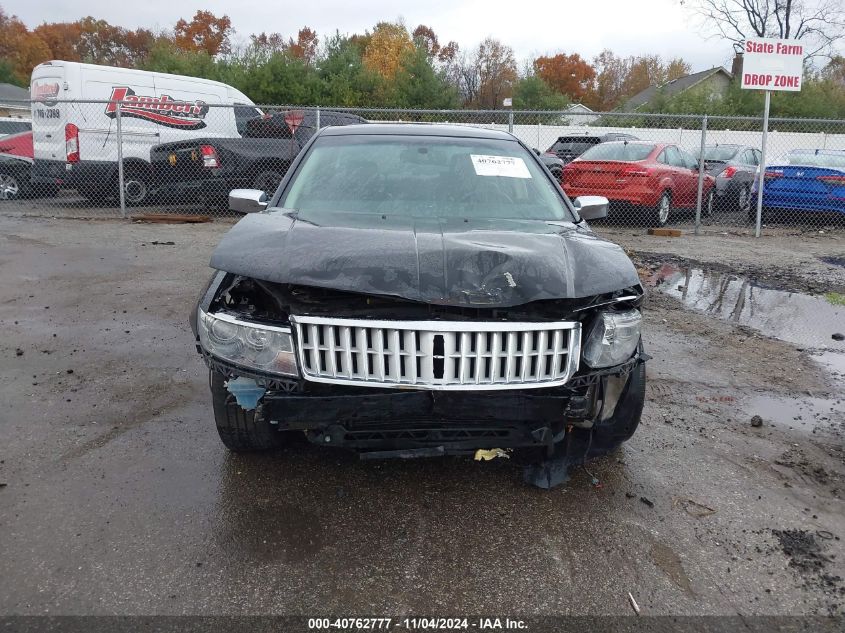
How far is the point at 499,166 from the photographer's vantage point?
4.00 m

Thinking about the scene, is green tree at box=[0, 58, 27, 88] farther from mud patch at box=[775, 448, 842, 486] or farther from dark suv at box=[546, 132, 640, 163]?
mud patch at box=[775, 448, 842, 486]

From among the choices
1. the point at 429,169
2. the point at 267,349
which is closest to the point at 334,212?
the point at 429,169

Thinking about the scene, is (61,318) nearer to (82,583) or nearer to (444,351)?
(82,583)

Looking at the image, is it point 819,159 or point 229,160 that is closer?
point 229,160

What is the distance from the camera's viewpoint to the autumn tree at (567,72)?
60312 mm

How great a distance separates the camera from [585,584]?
8.04 feet

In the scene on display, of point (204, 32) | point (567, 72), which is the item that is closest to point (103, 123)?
point (204, 32)

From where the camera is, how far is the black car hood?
2486 mm

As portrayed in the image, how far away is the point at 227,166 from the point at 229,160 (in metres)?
0.12

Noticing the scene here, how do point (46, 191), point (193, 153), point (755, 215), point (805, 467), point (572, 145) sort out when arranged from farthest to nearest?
point (572, 145) → point (755, 215) → point (46, 191) → point (193, 153) → point (805, 467)

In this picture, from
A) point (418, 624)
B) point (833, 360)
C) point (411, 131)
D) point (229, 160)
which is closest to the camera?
point (418, 624)

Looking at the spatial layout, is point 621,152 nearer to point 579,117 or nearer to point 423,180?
point 423,180

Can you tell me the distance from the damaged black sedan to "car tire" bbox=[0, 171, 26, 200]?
13.0 meters

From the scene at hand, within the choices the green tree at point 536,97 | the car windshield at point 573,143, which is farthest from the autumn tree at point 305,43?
the car windshield at point 573,143
